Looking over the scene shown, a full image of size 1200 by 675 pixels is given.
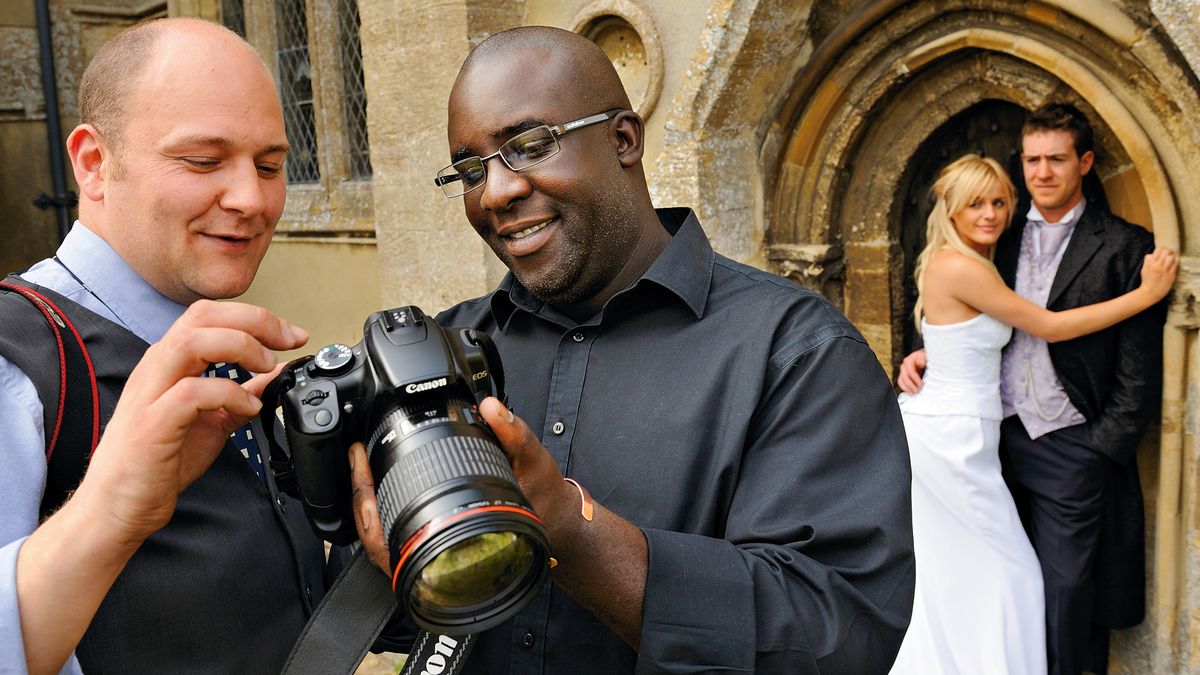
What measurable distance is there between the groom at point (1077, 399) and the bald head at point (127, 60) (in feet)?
8.19

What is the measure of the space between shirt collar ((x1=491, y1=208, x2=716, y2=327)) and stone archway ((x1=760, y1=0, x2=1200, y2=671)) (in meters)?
1.67

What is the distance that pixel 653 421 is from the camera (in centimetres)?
144

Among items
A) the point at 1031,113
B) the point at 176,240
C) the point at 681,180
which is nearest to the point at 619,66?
the point at 681,180

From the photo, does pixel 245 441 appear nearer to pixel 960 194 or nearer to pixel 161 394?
pixel 161 394

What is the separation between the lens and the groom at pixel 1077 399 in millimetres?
2875

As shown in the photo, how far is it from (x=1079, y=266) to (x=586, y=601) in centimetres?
243

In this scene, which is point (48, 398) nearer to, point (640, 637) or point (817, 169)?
point (640, 637)

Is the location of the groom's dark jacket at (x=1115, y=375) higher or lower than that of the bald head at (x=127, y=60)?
lower

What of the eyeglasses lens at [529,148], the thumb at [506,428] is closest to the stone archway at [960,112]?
the eyeglasses lens at [529,148]

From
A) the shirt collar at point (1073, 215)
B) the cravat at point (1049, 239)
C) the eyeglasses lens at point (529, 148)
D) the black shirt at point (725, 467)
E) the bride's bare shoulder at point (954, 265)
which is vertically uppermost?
the eyeglasses lens at point (529, 148)

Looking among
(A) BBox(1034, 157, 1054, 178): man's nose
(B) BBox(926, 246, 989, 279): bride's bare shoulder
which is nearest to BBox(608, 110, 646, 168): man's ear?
(A) BBox(1034, 157, 1054, 178): man's nose

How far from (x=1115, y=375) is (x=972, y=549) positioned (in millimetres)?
803

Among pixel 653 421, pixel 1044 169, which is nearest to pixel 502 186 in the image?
pixel 653 421

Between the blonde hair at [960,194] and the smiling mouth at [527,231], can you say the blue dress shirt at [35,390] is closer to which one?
the smiling mouth at [527,231]
